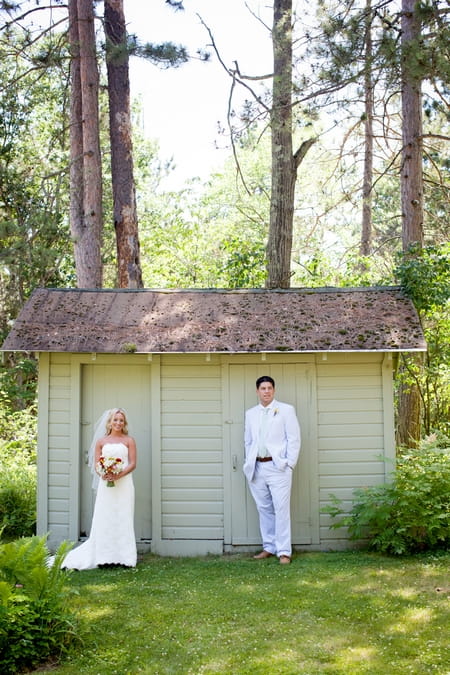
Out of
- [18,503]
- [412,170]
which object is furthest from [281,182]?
[18,503]

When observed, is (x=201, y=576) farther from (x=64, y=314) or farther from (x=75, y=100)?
(x=75, y=100)

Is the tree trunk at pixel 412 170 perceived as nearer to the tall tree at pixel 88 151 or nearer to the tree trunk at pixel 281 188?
the tree trunk at pixel 281 188

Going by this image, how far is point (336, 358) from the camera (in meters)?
8.31

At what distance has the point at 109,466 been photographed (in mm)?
7605

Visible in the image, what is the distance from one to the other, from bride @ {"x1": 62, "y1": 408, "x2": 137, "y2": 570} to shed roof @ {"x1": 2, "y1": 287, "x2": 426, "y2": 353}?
1.06 metres

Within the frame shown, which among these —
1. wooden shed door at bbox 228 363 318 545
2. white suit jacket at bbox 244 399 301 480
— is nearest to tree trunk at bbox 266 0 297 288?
wooden shed door at bbox 228 363 318 545

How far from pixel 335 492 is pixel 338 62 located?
535 cm

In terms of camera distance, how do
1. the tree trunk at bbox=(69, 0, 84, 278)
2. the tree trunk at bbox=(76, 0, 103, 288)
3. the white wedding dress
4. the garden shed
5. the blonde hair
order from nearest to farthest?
1. the white wedding dress
2. the blonde hair
3. the garden shed
4. the tree trunk at bbox=(76, 0, 103, 288)
5. the tree trunk at bbox=(69, 0, 84, 278)

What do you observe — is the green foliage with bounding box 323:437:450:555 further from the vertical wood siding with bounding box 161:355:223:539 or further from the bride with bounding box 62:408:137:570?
the bride with bounding box 62:408:137:570

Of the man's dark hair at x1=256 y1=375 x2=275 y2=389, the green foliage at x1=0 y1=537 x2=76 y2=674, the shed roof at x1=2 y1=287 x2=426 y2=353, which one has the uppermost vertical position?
the shed roof at x1=2 y1=287 x2=426 y2=353

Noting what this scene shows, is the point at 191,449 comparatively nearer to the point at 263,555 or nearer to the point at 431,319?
the point at 263,555

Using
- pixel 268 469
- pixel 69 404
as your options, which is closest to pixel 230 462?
pixel 268 469

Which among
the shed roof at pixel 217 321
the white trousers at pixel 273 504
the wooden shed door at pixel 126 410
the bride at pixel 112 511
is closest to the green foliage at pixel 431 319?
the shed roof at pixel 217 321

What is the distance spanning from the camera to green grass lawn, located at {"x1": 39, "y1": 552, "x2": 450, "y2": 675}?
4.79 m
